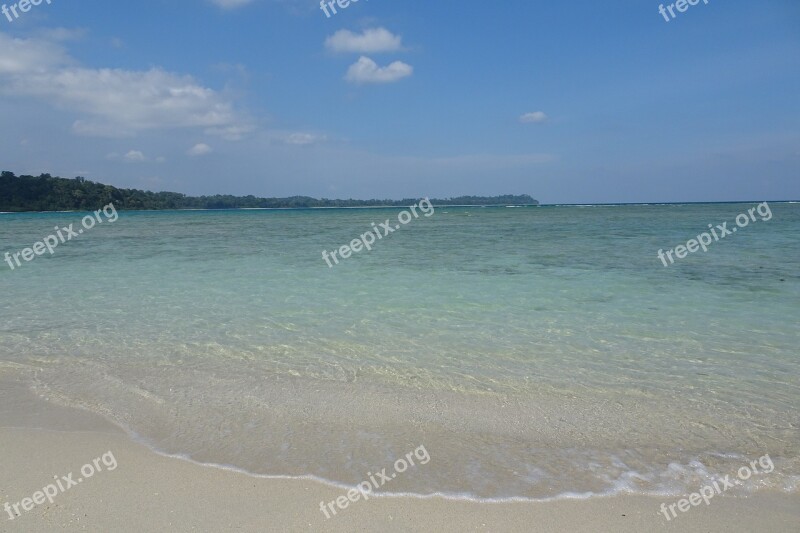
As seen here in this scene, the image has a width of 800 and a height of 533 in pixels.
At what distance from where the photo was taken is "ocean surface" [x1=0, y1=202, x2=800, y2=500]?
148 inches

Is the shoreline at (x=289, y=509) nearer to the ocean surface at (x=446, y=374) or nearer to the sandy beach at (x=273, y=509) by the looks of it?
the sandy beach at (x=273, y=509)

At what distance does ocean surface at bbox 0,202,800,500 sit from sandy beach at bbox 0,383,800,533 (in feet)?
0.52

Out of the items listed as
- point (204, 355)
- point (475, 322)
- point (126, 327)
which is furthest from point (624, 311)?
point (126, 327)

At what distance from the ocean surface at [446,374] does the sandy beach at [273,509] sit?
159 millimetres

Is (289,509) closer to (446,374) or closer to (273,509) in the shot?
(273,509)

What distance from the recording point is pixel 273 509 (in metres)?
3.14

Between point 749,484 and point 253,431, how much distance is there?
11.9ft

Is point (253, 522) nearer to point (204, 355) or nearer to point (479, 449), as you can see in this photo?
point (479, 449)

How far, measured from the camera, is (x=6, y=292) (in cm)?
1104

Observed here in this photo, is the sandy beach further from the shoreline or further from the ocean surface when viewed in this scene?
the ocean surface

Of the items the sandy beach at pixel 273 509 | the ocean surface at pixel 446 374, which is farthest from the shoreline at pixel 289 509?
the ocean surface at pixel 446 374

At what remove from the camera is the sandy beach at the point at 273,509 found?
9.78 feet

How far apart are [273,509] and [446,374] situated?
2875 mm

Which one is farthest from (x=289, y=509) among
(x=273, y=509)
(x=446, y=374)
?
(x=446, y=374)
